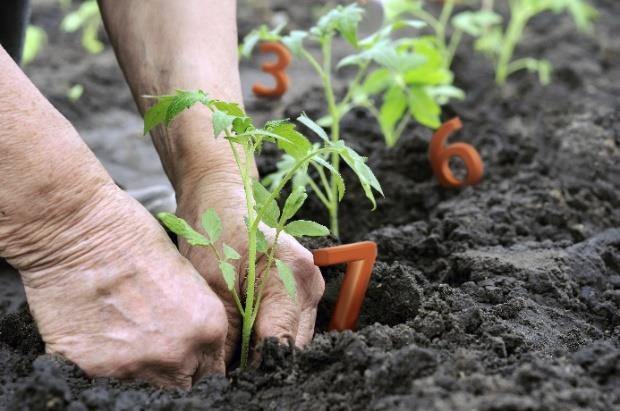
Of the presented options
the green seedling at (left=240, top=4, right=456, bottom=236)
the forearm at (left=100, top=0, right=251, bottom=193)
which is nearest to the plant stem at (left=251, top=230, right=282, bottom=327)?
the forearm at (left=100, top=0, right=251, bottom=193)

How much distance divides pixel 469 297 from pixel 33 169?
0.90 m

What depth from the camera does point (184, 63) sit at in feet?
5.89

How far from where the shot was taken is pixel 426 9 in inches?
194

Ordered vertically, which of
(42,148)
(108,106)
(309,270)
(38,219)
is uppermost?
(42,148)

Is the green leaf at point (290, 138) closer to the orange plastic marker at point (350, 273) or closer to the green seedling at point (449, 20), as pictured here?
the orange plastic marker at point (350, 273)

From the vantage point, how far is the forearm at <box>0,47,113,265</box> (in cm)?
132

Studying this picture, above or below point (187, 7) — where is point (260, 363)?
below

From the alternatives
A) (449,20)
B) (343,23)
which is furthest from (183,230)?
(449,20)

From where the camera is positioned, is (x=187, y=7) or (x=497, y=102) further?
(x=497, y=102)

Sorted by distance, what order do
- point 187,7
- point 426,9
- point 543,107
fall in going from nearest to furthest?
point 187,7, point 543,107, point 426,9

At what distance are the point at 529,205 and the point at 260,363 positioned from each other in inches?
45.4

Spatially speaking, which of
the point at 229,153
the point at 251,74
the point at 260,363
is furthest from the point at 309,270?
the point at 251,74

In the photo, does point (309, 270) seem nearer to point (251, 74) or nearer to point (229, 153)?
point (229, 153)

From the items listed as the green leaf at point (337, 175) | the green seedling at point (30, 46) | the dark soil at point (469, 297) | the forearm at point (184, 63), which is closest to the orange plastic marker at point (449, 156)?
the dark soil at point (469, 297)
